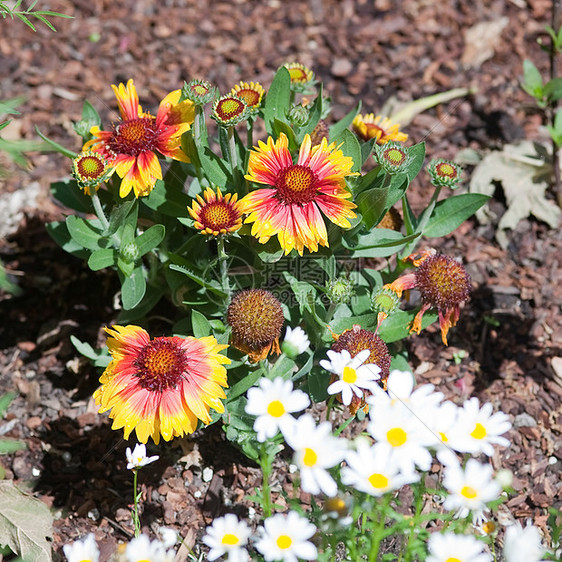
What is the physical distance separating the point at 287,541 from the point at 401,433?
36 centimetres

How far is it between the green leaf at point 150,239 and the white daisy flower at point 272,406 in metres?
0.77

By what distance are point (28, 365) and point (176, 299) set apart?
0.83 meters

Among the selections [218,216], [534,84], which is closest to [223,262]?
[218,216]

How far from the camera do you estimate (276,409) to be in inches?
62.4

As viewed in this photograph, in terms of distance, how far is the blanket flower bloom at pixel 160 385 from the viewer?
1898mm

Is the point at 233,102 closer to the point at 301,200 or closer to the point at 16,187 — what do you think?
the point at 301,200

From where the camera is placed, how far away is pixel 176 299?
2.42 meters

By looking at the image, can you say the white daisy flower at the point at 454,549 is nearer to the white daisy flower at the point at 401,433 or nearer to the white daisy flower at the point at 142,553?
the white daisy flower at the point at 401,433

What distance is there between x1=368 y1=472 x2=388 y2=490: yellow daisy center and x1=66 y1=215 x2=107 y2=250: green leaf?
1.27 m

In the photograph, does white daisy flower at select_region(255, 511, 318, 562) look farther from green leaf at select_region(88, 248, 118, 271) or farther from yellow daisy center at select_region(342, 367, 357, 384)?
green leaf at select_region(88, 248, 118, 271)

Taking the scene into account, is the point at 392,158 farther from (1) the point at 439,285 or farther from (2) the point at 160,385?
(2) the point at 160,385

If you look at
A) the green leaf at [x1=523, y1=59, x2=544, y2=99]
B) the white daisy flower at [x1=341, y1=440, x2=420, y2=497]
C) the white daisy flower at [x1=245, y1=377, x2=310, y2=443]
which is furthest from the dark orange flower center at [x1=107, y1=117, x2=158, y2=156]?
the green leaf at [x1=523, y1=59, x2=544, y2=99]

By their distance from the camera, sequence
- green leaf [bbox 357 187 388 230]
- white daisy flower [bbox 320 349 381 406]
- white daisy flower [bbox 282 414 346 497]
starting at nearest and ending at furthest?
1. white daisy flower [bbox 282 414 346 497]
2. white daisy flower [bbox 320 349 381 406]
3. green leaf [bbox 357 187 388 230]

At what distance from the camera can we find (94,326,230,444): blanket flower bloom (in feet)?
6.23
